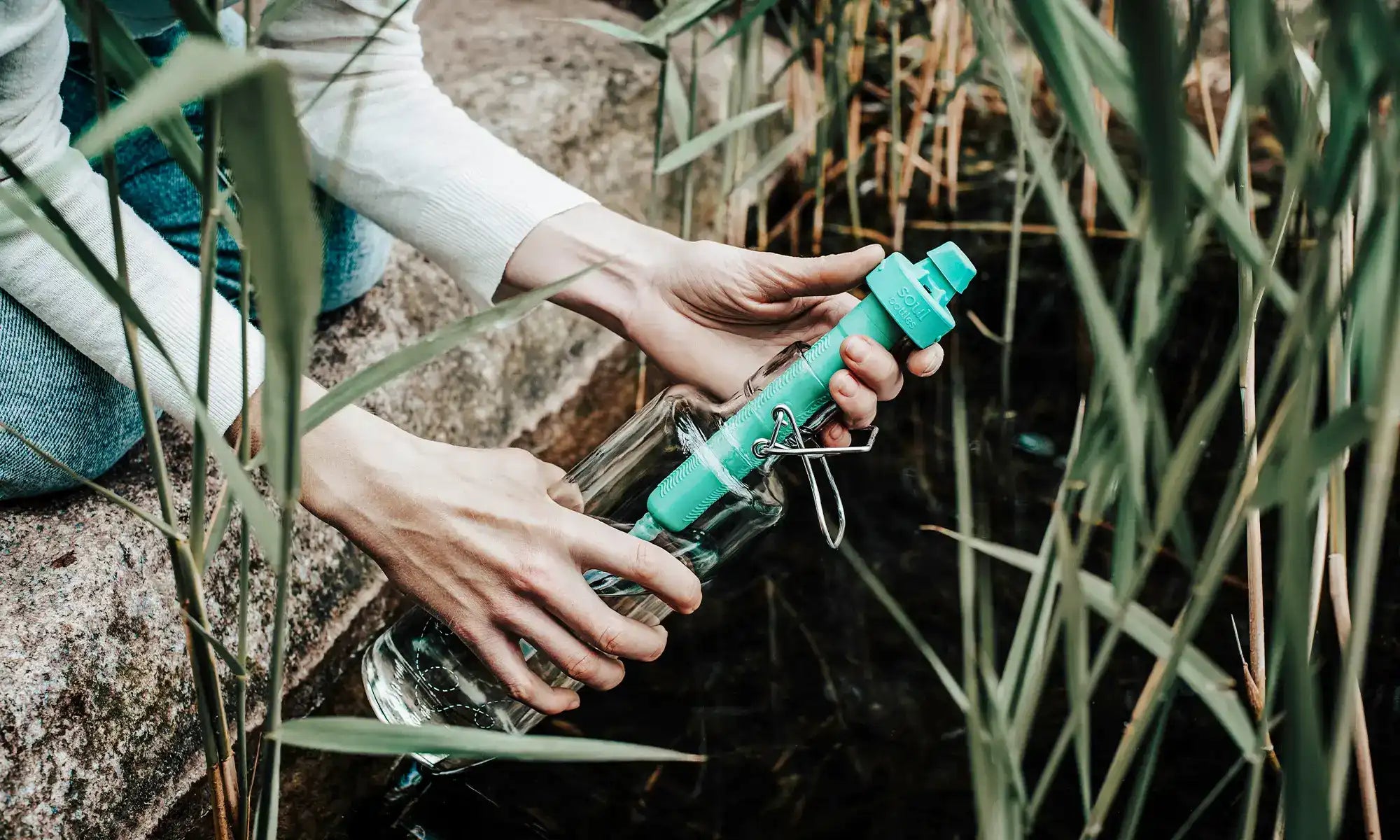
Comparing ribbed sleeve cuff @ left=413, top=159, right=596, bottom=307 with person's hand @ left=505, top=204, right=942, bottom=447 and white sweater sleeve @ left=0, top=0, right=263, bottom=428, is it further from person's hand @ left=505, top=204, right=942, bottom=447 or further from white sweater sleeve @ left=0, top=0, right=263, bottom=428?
white sweater sleeve @ left=0, top=0, right=263, bottom=428

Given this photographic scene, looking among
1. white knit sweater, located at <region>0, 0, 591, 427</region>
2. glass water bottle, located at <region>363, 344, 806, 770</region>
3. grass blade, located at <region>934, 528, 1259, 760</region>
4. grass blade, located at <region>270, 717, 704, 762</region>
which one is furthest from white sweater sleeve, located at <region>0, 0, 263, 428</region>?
grass blade, located at <region>934, 528, 1259, 760</region>

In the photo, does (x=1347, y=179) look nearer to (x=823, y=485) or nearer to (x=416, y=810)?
(x=416, y=810)

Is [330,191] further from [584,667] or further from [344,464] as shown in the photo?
[584,667]

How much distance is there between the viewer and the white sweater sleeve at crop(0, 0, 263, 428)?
2.13ft

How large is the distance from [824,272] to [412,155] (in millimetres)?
392

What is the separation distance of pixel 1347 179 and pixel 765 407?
1.13 feet

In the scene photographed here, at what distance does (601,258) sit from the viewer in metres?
0.88

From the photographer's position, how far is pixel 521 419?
1302mm

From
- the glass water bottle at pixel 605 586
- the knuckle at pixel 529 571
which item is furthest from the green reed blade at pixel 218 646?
the glass water bottle at pixel 605 586

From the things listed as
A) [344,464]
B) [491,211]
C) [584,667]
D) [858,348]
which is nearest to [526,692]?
[584,667]

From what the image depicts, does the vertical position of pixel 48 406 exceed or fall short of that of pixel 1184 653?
it falls short

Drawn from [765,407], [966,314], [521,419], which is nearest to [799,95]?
[966,314]

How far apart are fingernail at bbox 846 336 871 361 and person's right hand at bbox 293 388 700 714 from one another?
0.16 m

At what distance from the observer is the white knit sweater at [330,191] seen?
27.2 inches
